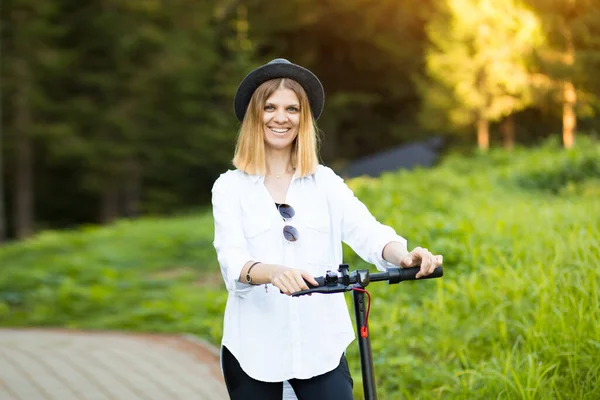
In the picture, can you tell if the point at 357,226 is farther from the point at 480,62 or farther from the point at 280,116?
the point at 480,62

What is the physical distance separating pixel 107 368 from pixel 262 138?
13.1ft

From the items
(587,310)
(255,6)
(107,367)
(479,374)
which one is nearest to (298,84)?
(479,374)

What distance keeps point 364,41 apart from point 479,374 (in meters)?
37.9

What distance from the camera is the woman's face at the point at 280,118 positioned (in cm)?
323

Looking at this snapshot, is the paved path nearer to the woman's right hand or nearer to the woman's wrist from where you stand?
the woman's wrist

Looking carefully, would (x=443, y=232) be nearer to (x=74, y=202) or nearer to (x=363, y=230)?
(x=363, y=230)

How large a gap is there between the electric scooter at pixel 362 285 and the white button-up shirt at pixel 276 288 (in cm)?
24

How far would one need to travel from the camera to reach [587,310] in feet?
17.2

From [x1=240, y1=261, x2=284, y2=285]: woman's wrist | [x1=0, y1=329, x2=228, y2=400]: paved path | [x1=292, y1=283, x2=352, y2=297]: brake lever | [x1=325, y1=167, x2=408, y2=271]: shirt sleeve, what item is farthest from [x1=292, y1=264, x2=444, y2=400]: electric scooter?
[x1=0, y1=329, x2=228, y2=400]: paved path

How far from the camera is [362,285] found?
9.02 feet

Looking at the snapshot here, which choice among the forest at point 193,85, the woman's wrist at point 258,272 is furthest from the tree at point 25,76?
the woman's wrist at point 258,272

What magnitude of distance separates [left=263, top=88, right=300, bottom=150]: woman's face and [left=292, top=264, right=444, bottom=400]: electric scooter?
708mm

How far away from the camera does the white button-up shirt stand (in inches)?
120

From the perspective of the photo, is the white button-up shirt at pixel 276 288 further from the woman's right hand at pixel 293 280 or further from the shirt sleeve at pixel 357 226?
the woman's right hand at pixel 293 280
